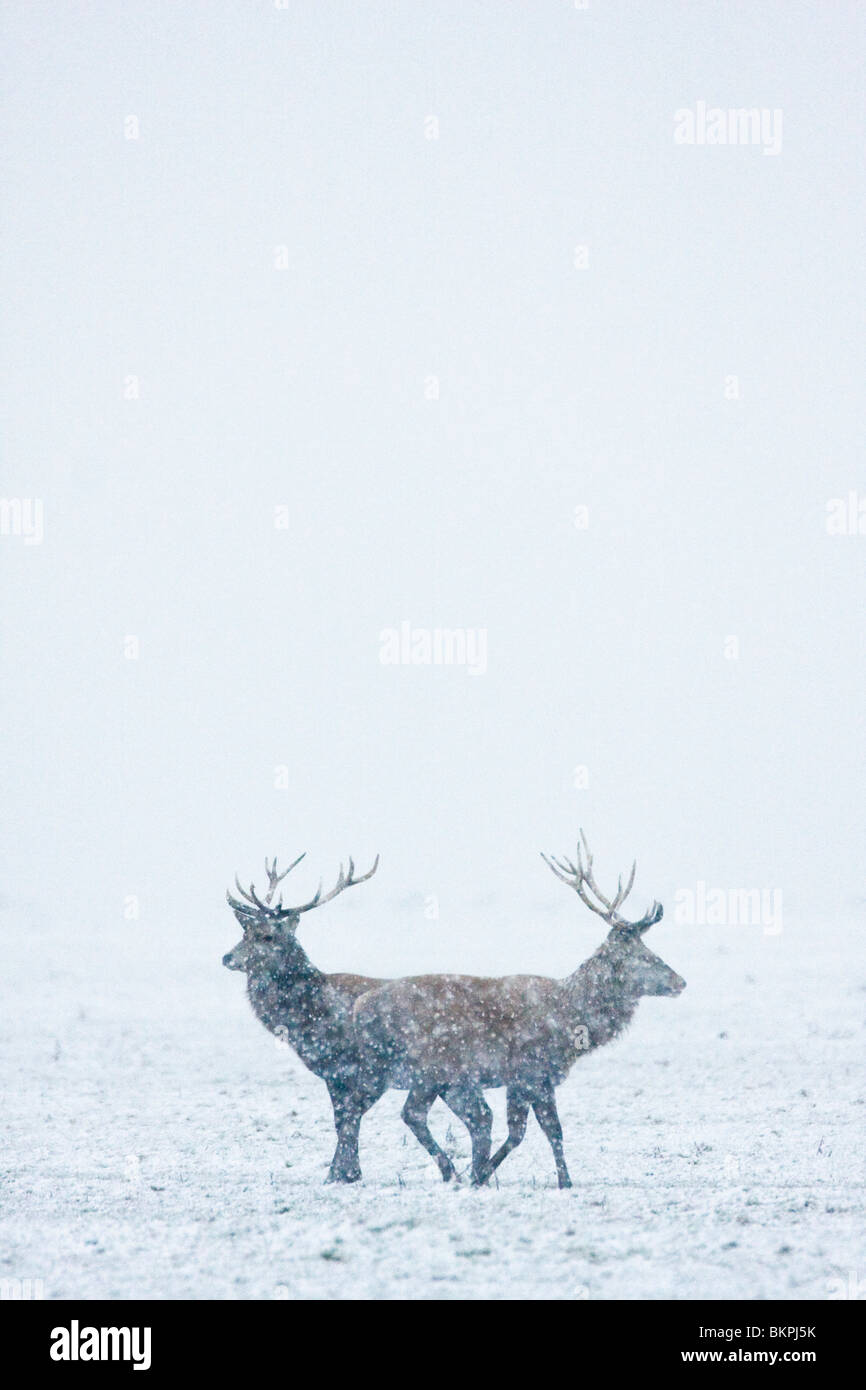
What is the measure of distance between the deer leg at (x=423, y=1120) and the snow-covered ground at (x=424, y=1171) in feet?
0.62

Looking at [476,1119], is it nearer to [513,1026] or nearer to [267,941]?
[513,1026]

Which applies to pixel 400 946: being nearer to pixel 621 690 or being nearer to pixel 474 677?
pixel 621 690

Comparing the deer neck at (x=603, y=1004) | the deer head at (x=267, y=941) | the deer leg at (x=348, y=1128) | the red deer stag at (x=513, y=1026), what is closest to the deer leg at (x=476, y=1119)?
the red deer stag at (x=513, y=1026)

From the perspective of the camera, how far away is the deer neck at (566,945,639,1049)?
1076 centimetres

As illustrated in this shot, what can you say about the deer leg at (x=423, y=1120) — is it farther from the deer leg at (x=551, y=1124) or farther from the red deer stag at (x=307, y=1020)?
the deer leg at (x=551, y=1124)

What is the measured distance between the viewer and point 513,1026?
10711 mm

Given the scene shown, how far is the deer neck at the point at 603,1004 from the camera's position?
10758 millimetres

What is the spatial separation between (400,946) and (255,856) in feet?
83.5

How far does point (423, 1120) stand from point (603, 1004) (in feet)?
5.66

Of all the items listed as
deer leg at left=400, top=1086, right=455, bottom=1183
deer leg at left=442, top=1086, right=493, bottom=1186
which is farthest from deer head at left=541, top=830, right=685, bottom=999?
deer leg at left=400, top=1086, right=455, bottom=1183

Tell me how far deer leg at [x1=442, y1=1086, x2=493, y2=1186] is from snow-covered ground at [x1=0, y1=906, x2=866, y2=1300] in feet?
0.94

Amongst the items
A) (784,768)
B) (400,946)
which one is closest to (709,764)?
(784,768)

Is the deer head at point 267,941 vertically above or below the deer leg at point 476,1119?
above
